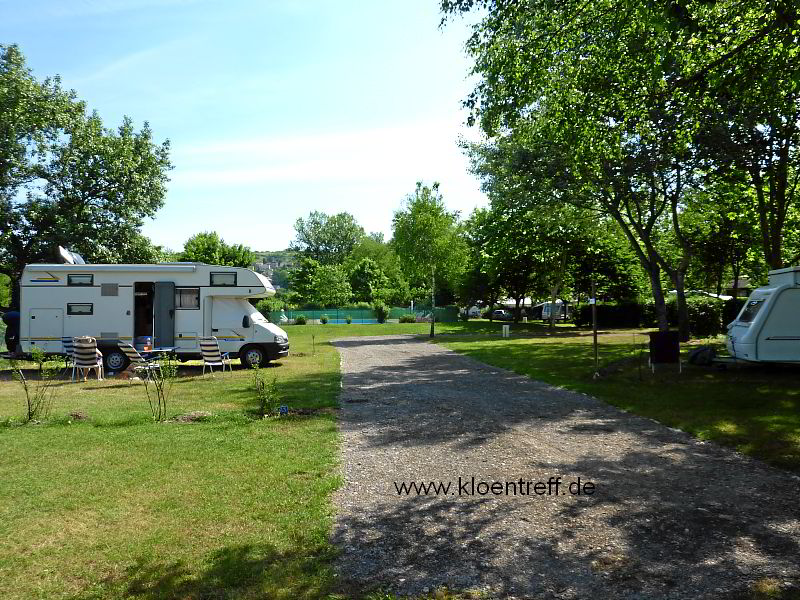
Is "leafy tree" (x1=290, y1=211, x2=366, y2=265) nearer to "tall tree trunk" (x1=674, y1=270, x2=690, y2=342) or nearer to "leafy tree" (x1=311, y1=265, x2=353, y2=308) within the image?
"leafy tree" (x1=311, y1=265, x2=353, y2=308)

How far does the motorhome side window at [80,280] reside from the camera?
1659 centimetres

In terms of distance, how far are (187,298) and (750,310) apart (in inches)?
580

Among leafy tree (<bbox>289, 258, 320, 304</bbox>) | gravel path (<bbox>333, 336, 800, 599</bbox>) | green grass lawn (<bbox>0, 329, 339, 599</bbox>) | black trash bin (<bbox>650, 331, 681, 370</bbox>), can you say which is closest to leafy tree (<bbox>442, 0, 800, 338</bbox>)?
black trash bin (<bbox>650, 331, 681, 370</bbox>)

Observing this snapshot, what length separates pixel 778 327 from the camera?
13148mm

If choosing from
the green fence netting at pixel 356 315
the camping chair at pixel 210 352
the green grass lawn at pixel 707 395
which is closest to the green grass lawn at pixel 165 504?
the green grass lawn at pixel 707 395

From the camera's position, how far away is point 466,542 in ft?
14.8

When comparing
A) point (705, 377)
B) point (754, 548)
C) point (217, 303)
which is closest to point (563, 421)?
point (754, 548)

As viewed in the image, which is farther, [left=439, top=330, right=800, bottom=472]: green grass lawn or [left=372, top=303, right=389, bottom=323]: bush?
[left=372, top=303, right=389, bottom=323]: bush

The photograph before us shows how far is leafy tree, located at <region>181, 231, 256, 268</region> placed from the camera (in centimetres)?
5672

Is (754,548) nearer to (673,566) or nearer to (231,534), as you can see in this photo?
(673,566)

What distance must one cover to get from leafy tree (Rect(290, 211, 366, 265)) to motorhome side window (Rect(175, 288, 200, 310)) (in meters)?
82.8

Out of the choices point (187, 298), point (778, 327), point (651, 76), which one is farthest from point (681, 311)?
point (187, 298)

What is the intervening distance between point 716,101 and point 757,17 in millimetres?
3561

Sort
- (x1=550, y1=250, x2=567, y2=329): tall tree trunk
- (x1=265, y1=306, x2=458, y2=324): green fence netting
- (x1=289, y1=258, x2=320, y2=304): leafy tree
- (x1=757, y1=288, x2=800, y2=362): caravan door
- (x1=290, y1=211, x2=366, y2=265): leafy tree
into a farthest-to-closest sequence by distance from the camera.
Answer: (x1=290, y1=211, x2=366, y2=265): leafy tree < (x1=289, y1=258, x2=320, y2=304): leafy tree < (x1=265, y1=306, x2=458, y2=324): green fence netting < (x1=550, y1=250, x2=567, y2=329): tall tree trunk < (x1=757, y1=288, x2=800, y2=362): caravan door
